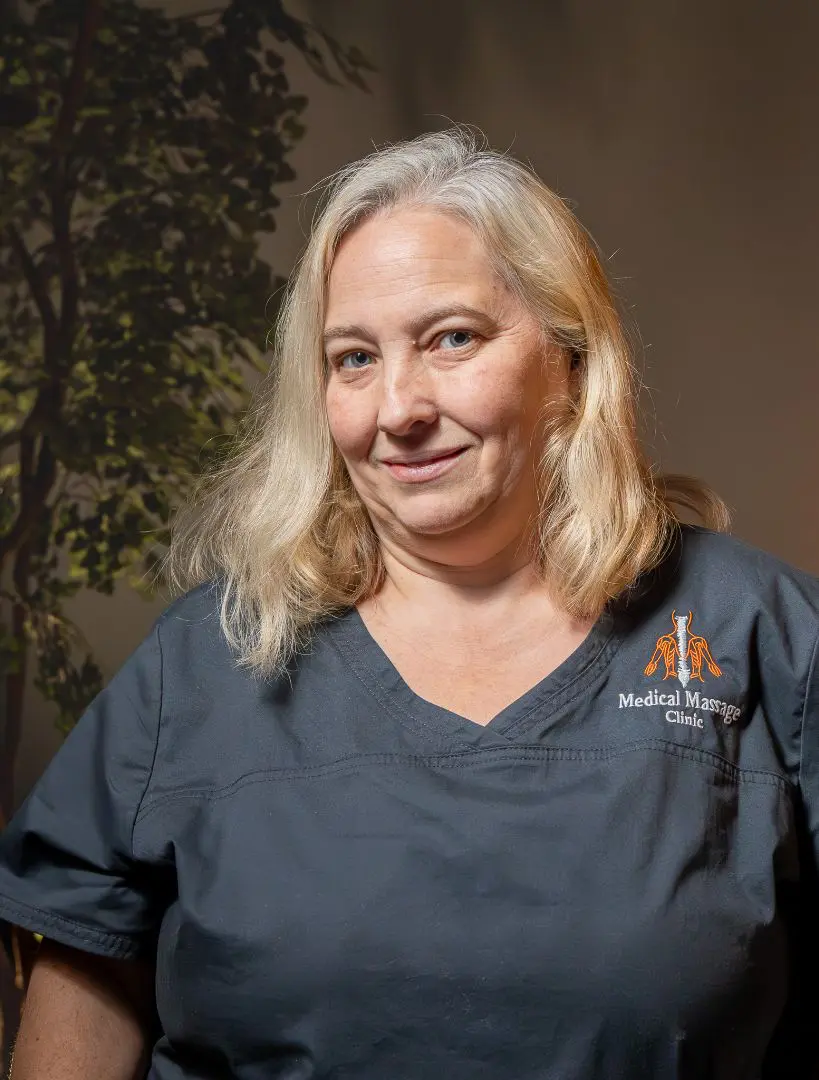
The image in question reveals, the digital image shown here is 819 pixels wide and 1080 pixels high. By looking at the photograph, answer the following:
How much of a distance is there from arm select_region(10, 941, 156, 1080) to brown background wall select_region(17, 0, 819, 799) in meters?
1.32

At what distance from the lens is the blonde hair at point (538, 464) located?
5.02ft

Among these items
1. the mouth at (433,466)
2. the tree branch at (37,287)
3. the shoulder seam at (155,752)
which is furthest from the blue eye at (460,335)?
the tree branch at (37,287)

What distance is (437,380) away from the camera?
148cm

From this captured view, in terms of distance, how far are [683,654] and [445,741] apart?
0.85ft

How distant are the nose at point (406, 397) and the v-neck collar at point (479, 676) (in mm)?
234

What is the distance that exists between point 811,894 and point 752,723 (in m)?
0.18

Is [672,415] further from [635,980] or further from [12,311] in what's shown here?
[635,980]

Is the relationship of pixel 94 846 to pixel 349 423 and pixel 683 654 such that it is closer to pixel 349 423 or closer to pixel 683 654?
pixel 349 423

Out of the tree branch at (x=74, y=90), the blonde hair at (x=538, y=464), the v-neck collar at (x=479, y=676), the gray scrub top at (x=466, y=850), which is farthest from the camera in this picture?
the tree branch at (x=74, y=90)

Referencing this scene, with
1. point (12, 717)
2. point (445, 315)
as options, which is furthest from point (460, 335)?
point (12, 717)

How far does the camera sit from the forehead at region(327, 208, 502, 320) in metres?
1.48

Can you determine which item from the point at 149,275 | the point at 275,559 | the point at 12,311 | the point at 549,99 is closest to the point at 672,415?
the point at 549,99

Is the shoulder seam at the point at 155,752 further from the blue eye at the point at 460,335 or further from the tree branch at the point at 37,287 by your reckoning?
the tree branch at the point at 37,287

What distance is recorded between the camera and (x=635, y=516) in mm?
1562
